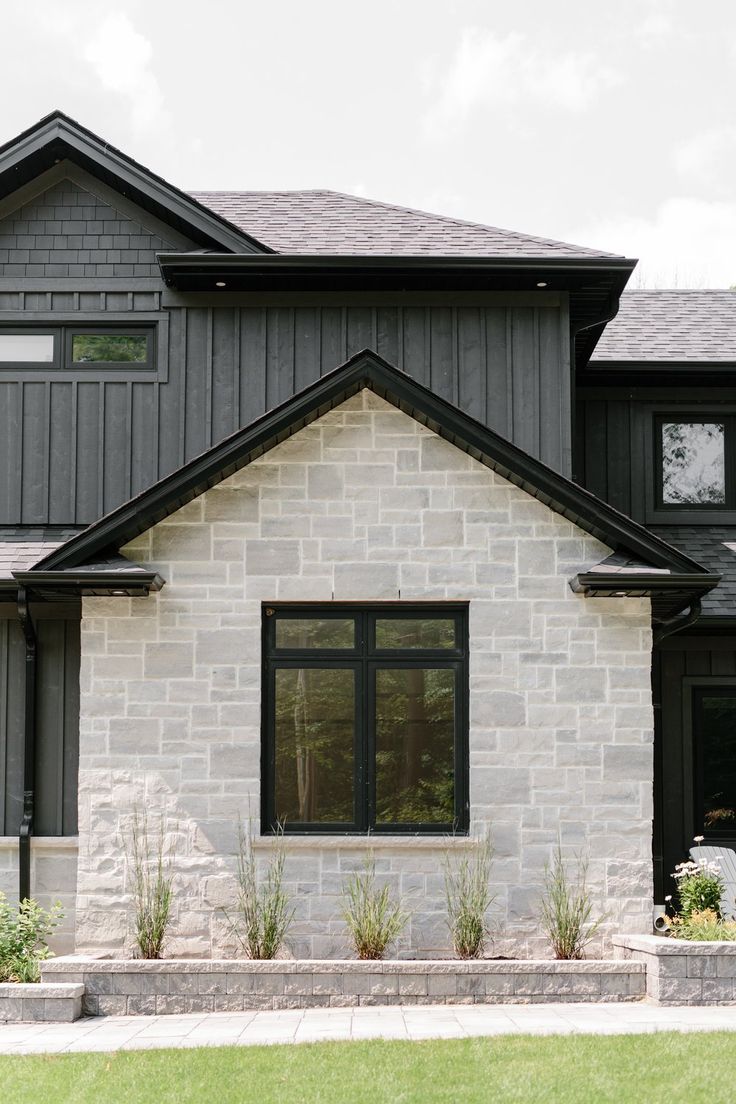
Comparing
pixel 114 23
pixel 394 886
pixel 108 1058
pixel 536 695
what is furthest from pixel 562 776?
pixel 114 23

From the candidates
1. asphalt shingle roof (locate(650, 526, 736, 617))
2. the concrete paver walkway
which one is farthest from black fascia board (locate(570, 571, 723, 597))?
the concrete paver walkway

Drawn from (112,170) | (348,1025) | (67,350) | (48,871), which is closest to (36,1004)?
(348,1025)

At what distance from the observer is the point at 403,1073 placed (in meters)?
6.61

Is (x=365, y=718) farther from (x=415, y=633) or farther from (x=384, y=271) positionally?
(x=384, y=271)

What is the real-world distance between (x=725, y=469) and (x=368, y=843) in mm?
6231

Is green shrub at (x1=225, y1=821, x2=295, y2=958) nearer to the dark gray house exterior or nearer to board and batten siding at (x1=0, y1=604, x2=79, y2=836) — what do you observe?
the dark gray house exterior

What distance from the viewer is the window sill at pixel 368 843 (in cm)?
940

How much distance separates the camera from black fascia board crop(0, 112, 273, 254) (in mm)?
11781

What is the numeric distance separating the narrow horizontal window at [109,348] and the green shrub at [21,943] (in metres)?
5.27

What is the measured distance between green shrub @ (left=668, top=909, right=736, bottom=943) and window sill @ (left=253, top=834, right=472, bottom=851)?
1617 mm

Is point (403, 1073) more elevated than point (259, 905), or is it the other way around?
point (259, 905)

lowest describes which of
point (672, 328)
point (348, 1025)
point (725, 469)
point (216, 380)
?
point (348, 1025)

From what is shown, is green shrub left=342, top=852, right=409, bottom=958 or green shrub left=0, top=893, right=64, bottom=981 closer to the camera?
green shrub left=0, top=893, right=64, bottom=981

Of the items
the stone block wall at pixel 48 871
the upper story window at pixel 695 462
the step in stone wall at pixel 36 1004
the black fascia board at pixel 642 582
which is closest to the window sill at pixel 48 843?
the stone block wall at pixel 48 871
